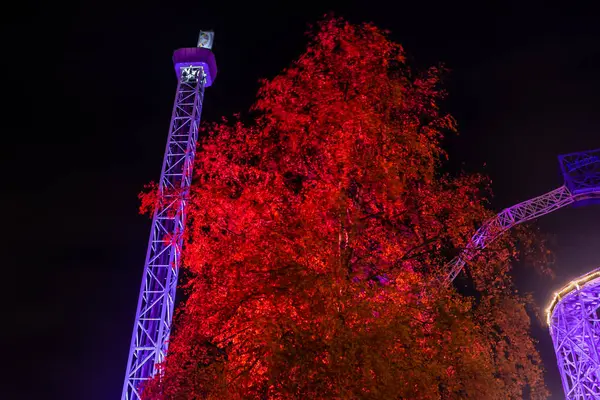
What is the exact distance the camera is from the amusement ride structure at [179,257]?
19.9 metres

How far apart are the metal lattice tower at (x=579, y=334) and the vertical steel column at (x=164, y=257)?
20000 mm

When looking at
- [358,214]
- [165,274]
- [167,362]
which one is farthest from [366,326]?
[165,274]

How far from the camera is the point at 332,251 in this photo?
383 inches

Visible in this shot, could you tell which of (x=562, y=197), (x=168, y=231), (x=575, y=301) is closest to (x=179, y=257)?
(x=168, y=231)

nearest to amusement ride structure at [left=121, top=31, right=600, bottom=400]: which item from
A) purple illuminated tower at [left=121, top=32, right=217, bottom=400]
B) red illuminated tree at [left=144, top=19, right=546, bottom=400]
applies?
purple illuminated tower at [left=121, top=32, right=217, bottom=400]

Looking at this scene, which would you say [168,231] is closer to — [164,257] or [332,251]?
[164,257]

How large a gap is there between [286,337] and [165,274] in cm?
1496

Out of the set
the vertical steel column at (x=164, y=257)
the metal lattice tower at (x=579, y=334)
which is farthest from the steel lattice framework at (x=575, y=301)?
the vertical steel column at (x=164, y=257)

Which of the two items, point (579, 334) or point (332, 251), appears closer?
point (332, 251)

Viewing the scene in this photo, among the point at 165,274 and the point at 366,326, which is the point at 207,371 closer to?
the point at 366,326

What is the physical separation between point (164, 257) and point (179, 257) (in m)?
0.82

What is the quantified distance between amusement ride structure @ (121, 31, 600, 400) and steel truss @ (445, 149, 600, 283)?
0.11 ft

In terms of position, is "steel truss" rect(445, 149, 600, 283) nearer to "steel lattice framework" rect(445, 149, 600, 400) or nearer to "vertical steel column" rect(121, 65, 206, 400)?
"steel lattice framework" rect(445, 149, 600, 400)

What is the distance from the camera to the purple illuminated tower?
2038 cm
